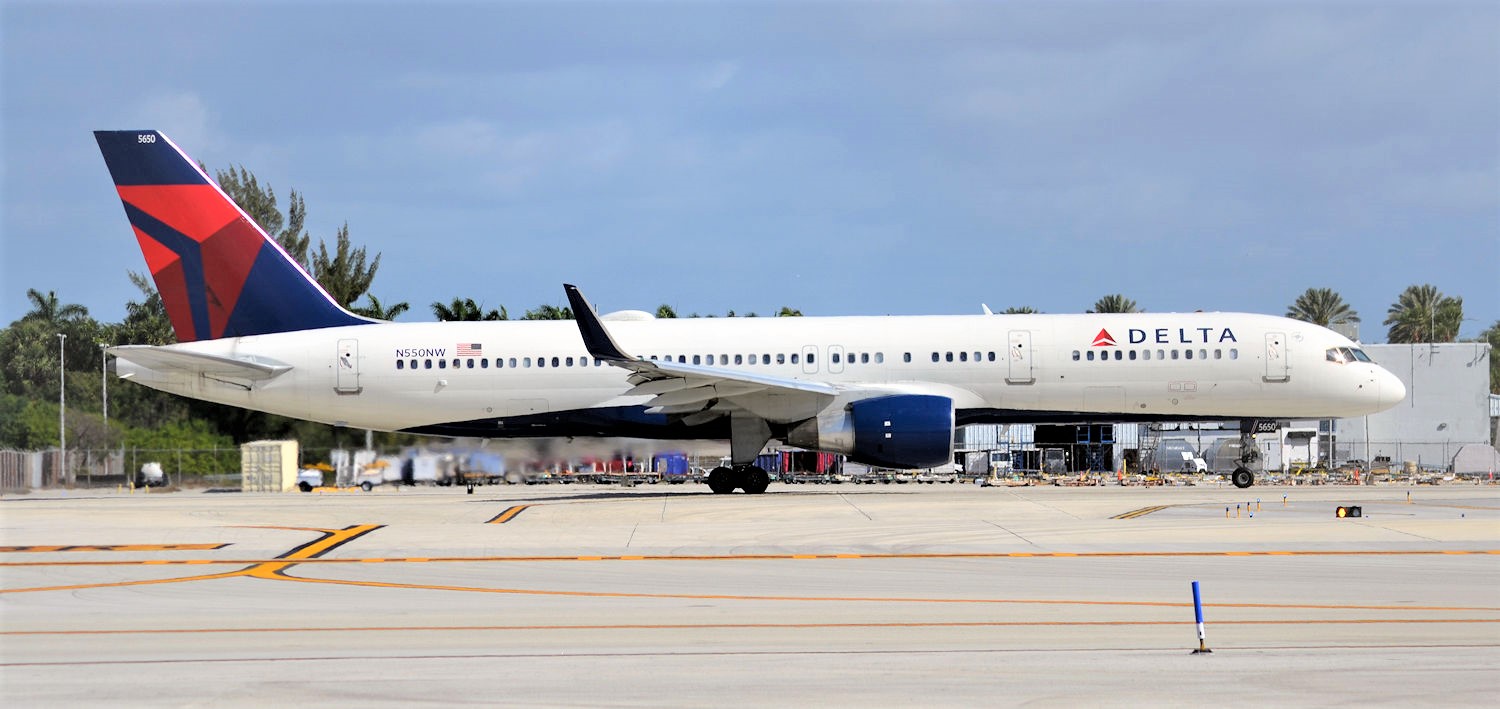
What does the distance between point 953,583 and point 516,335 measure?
17.9 metres

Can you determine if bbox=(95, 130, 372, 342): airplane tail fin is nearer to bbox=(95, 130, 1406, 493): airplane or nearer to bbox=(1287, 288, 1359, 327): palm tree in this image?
bbox=(95, 130, 1406, 493): airplane

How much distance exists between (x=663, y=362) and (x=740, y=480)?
298 centimetres

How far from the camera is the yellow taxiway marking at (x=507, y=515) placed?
21969 mm

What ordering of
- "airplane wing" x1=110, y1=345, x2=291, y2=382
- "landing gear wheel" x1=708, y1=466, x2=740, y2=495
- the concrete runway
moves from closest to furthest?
1. the concrete runway
2. "airplane wing" x1=110, y1=345, x2=291, y2=382
3. "landing gear wheel" x1=708, y1=466, x2=740, y2=495

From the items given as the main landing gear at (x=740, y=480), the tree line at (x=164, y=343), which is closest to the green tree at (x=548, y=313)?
the tree line at (x=164, y=343)

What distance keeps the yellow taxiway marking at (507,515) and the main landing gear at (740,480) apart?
4516mm

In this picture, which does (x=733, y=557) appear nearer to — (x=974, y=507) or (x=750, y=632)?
(x=750, y=632)

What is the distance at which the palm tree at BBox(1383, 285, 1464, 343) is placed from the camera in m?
105

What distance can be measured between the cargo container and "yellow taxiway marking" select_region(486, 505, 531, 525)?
509 inches

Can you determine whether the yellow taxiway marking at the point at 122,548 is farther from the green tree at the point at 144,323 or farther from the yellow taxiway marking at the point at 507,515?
the green tree at the point at 144,323

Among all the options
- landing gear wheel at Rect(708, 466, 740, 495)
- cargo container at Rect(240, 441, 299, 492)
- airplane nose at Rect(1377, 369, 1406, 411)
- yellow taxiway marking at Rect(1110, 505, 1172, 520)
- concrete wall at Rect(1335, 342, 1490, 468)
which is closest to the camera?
yellow taxiway marking at Rect(1110, 505, 1172, 520)

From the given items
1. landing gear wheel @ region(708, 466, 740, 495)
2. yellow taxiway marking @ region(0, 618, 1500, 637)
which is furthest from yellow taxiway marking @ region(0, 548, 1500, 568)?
landing gear wheel @ region(708, 466, 740, 495)

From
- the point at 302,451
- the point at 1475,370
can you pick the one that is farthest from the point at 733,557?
the point at 1475,370

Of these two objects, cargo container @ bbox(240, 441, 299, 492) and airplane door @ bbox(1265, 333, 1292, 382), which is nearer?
airplane door @ bbox(1265, 333, 1292, 382)
